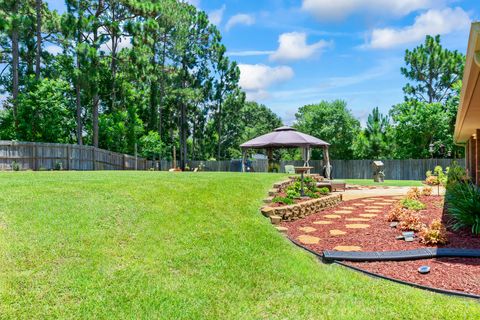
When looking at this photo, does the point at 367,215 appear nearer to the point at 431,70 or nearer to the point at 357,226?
the point at 357,226

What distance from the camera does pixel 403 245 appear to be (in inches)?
189

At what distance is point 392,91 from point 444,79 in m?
3.85

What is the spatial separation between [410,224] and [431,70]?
26812mm

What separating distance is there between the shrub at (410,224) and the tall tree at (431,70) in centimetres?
2583

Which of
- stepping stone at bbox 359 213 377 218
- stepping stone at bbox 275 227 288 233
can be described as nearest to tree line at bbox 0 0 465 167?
stepping stone at bbox 359 213 377 218

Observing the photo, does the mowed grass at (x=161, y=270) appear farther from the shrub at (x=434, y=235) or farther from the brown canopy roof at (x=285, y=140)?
the brown canopy roof at (x=285, y=140)

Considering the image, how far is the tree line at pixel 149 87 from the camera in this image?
65.0ft

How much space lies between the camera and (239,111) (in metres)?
34.5

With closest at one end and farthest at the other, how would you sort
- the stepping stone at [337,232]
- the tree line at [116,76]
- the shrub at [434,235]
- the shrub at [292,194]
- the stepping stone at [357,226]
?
the shrub at [434,235] → the stepping stone at [337,232] → the stepping stone at [357,226] → the shrub at [292,194] → the tree line at [116,76]

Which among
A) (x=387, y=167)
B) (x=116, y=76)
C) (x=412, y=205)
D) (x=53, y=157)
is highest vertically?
(x=116, y=76)

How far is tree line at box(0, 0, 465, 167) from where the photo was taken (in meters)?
19.8

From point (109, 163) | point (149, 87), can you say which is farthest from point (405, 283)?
point (149, 87)

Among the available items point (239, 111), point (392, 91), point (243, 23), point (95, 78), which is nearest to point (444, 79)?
point (392, 91)

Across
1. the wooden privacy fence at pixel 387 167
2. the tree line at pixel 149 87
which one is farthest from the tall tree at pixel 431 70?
the wooden privacy fence at pixel 387 167
